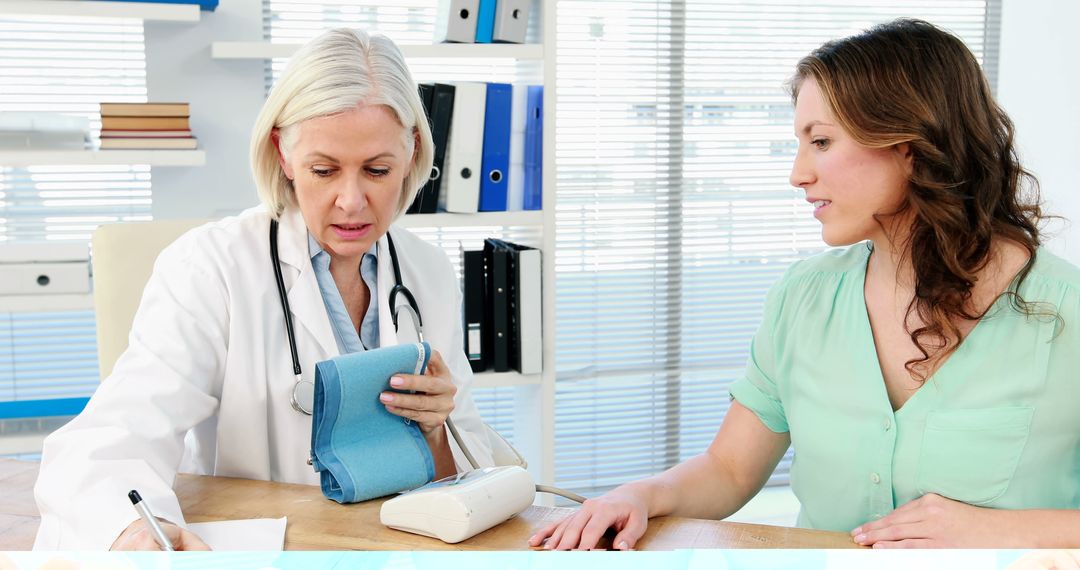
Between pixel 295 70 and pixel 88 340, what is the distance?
1800 mm

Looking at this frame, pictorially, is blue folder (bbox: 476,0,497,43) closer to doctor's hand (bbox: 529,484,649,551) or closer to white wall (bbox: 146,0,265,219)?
white wall (bbox: 146,0,265,219)

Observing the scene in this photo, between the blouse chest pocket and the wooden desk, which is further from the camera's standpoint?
the blouse chest pocket

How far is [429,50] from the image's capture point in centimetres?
236

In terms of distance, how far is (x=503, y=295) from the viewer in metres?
2.49

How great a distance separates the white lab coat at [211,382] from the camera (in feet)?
3.72

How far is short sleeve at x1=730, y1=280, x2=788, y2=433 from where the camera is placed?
147 centimetres

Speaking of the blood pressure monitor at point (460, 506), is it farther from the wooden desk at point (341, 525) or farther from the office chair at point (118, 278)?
the office chair at point (118, 278)

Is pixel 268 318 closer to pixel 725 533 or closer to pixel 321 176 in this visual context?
pixel 321 176

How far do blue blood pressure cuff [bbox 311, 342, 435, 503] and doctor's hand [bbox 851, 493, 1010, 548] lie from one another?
0.56 meters

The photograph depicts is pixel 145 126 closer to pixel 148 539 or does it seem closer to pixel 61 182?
pixel 61 182

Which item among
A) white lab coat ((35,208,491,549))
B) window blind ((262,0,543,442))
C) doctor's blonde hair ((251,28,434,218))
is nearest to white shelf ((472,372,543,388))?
window blind ((262,0,543,442))

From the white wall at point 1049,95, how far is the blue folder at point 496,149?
174 centimetres

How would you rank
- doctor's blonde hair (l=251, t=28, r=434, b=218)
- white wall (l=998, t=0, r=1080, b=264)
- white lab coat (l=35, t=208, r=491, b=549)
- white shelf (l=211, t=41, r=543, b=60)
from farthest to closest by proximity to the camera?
1. white wall (l=998, t=0, r=1080, b=264)
2. white shelf (l=211, t=41, r=543, b=60)
3. doctor's blonde hair (l=251, t=28, r=434, b=218)
4. white lab coat (l=35, t=208, r=491, b=549)

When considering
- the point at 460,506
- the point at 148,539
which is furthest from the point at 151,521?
the point at 460,506
